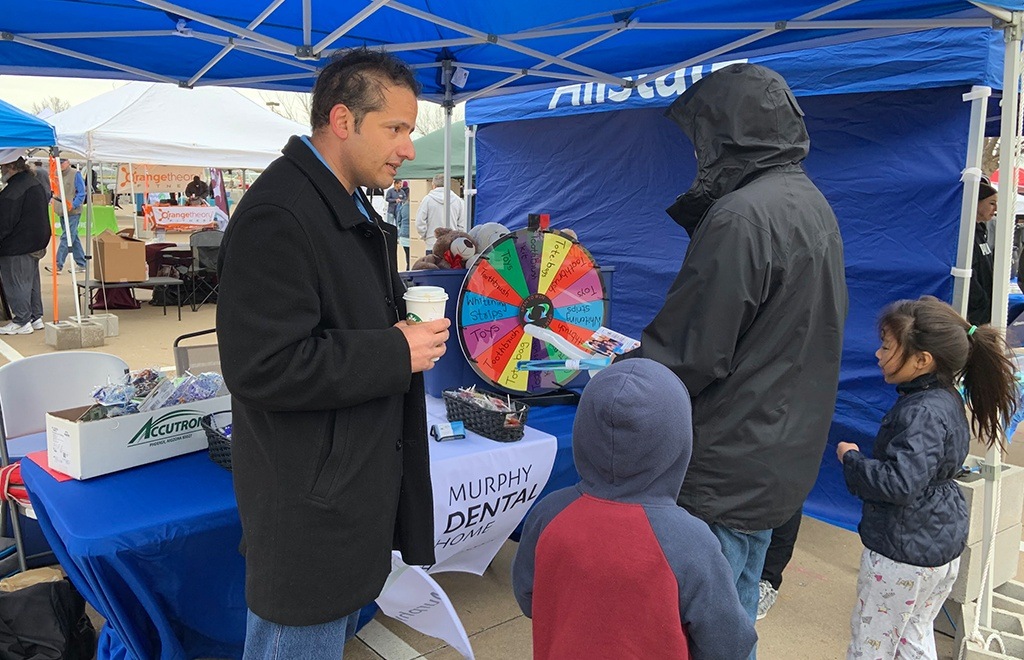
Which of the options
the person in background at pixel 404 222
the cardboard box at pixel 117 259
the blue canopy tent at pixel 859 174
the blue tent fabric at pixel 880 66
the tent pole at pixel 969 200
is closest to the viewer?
the tent pole at pixel 969 200

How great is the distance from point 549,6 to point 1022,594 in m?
3.04

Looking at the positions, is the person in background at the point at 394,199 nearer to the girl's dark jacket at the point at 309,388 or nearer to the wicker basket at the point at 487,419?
the wicker basket at the point at 487,419

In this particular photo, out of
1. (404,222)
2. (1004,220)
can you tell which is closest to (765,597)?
(1004,220)

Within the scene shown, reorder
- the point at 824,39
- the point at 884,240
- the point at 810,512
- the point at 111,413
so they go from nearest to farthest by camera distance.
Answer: the point at 111,413
the point at 824,39
the point at 884,240
the point at 810,512

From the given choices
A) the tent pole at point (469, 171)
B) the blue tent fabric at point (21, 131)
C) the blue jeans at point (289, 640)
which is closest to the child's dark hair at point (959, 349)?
the blue jeans at point (289, 640)

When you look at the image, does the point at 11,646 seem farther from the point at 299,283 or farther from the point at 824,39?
the point at 824,39

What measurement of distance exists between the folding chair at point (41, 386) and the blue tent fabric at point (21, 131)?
160 cm

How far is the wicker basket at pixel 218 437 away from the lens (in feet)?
7.39

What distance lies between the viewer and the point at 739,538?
1.88m

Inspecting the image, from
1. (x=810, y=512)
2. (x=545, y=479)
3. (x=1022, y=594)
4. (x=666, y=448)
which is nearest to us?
(x=666, y=448)

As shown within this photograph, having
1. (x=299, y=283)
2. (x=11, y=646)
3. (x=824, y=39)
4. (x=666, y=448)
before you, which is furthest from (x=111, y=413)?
(x=824, y=39)

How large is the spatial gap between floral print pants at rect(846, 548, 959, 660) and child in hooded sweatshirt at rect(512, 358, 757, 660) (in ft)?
3.88

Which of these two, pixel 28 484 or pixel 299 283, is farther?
pixel 28 484

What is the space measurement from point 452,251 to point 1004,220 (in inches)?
76.2
